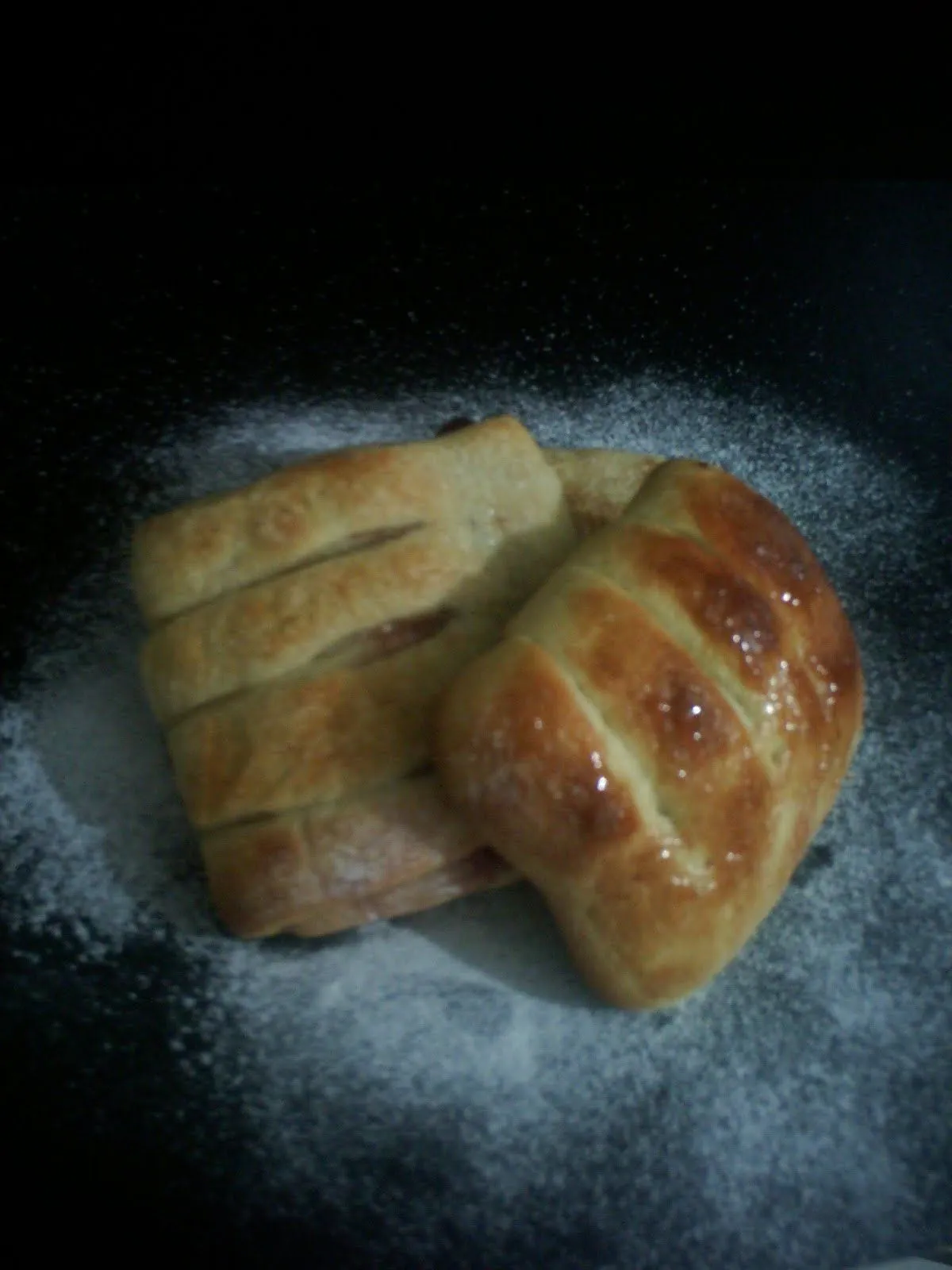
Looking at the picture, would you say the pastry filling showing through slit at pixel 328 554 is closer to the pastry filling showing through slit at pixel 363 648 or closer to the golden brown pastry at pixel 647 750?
the pastry filling showing through slit at pixel 363 648

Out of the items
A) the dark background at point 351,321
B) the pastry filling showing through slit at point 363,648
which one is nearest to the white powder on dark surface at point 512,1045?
the dark background at point 351,321

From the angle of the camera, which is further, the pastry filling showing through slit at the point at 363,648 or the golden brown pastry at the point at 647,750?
the pastry filling showing through slit at the point at 363,648

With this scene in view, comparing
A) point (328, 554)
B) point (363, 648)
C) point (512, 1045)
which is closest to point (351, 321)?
point (328, 554)

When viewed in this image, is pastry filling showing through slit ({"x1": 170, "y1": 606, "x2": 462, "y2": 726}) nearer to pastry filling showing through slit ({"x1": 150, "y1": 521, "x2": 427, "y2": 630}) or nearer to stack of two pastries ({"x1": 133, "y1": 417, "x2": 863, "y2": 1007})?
stack of two pastries ({"x1": 133, "y1": 417, "x2": 863, "y2": 1007})

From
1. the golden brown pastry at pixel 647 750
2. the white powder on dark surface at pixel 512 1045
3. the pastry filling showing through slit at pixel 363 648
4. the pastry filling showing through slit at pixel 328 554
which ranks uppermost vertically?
the pastry filling showing through slit at pixel 328 554

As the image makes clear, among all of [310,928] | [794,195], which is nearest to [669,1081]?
[310,928]

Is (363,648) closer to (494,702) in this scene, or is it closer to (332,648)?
(332,648)

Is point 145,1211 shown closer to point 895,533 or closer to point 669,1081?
point 669,1081

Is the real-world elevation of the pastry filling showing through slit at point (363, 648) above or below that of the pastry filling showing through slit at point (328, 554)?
below
